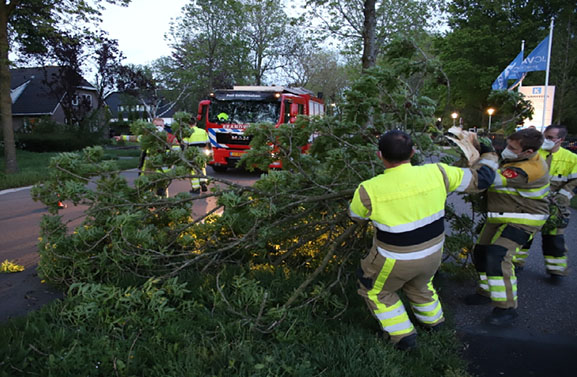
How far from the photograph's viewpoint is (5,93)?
12555 millimetres

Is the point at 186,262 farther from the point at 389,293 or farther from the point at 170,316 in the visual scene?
the point at 389,293

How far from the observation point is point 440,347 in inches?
122

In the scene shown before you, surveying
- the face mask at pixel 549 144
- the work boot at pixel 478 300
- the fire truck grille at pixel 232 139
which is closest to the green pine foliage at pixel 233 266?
the work boot at pixel 478 300

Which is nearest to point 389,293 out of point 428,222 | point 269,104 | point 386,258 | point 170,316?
point 386,258

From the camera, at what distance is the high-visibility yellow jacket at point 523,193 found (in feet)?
11.5

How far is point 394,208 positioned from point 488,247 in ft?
4.80

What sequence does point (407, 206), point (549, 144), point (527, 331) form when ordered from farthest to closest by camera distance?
point (549, 144) < point (527, 331) < point (407, 206)

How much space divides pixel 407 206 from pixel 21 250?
5226mm

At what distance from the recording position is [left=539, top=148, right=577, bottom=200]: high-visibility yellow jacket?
4645mm

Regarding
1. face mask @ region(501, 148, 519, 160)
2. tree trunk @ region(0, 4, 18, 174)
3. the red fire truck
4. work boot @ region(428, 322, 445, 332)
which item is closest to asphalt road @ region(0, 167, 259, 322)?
work boot @ region(428, 322, 445, 332)

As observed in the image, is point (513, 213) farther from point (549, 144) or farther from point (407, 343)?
point (407, 343)

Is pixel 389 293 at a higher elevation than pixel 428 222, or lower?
lower

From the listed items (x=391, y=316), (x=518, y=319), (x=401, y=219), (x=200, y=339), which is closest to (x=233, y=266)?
(x=200, y=339)

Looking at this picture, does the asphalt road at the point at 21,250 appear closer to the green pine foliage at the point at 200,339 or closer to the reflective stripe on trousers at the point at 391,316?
the green pine foliage at the point at 200,339
